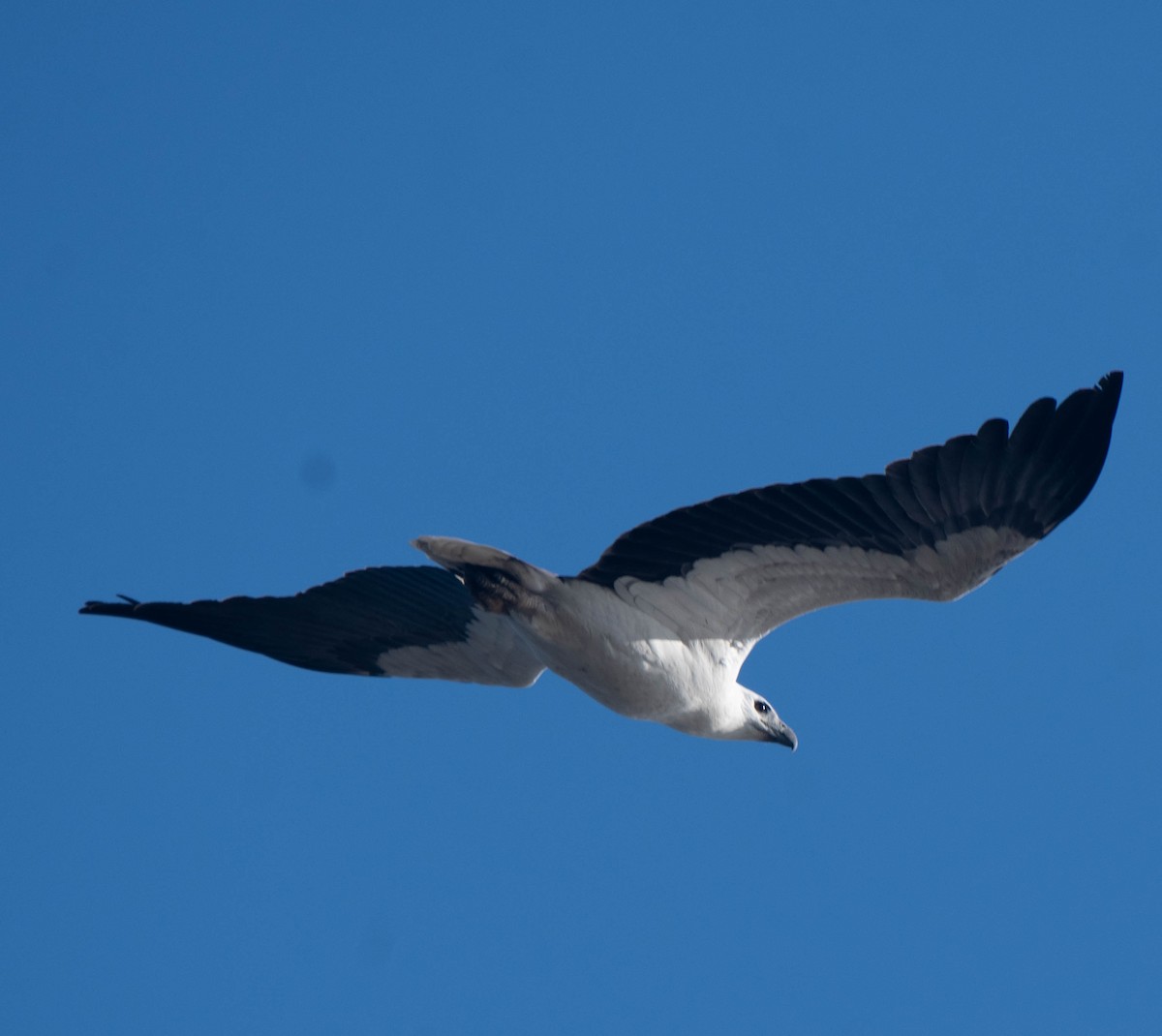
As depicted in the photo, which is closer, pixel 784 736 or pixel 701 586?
pixel 701 586

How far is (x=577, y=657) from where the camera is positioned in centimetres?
1023

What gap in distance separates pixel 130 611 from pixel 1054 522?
18.1 feet

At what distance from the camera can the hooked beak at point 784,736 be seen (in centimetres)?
1089

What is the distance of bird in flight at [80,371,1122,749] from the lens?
31.1ft

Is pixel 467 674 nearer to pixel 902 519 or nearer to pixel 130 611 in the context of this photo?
pixel 130 611

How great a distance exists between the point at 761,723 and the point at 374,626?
8.38 feet

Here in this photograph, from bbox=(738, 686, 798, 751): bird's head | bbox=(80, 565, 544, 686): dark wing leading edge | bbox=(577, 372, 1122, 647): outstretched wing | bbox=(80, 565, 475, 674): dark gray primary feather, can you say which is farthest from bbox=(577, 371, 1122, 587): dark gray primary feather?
bbox=(80, 565, 475, 674): dark gray primary feather

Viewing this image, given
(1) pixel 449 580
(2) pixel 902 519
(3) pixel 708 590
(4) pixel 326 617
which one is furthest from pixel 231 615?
(2) pixel 902 519

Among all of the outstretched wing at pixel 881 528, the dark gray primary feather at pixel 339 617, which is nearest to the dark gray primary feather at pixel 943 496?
the outstretched wing at pixel 881 528

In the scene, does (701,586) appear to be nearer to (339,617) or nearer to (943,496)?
(943,496)

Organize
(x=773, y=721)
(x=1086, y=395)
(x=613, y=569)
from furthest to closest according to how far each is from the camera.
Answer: (x=773, y=721) < (x=613, y=569) < (x=1086, y=395)

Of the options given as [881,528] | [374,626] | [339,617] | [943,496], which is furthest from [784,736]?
[339,617]

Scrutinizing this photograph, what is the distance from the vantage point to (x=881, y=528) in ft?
31.7

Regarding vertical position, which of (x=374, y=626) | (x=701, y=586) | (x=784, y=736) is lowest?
(x=784, y=736)
